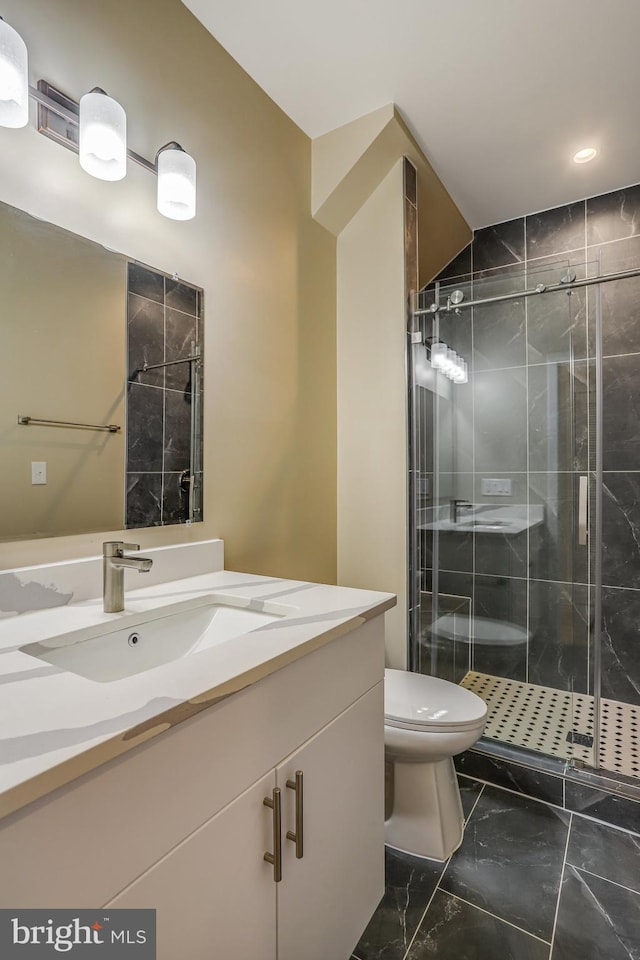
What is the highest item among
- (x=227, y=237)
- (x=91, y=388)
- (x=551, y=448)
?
(x=227, y=237)

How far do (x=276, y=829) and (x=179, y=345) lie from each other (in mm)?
1220

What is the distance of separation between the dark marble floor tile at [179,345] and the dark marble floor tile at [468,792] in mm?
1697

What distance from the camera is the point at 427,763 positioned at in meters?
1.51

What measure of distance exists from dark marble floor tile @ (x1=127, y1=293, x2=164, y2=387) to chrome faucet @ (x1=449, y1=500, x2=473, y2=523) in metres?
1.30

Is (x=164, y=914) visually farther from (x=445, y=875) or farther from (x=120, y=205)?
(x=120, y=205)

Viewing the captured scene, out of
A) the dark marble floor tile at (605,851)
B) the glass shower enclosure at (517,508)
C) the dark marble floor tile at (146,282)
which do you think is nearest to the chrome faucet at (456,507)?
the glass shower enclosure at (517,508)

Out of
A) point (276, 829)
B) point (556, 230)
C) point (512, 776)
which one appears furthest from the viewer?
point (556, 230)

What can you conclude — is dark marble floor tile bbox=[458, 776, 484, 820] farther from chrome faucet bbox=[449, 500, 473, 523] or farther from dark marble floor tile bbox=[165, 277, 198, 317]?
dark marble floor tile bbox=[165, 277, 198, 317]

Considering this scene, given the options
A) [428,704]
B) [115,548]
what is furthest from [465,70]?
[428,704]

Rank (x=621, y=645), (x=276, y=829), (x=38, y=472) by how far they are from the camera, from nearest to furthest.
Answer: (x=276, y=829), (x=38, y=472), (x=621, y=645)

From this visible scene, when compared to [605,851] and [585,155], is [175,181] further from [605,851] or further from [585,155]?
[605,851]

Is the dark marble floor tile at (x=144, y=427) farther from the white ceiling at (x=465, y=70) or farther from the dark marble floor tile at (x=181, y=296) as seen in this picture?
the white ceiling at (x=465, y=70)

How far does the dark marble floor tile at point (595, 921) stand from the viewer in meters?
1.17

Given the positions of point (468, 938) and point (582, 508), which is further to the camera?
point (582, 508)
